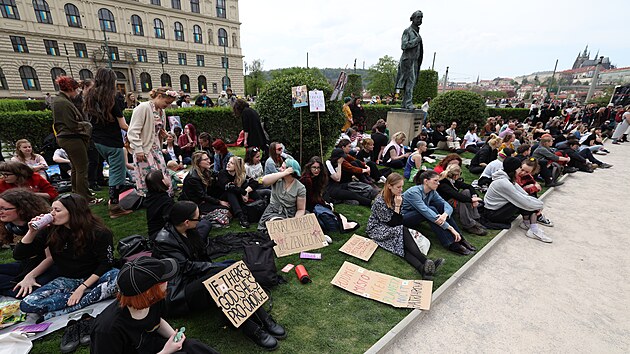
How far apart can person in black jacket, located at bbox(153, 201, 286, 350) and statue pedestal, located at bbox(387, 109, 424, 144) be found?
9.94 metres

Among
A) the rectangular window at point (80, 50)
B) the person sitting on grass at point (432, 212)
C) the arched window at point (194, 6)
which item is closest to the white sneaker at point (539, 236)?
the person sitting on grass at point (432, 212)

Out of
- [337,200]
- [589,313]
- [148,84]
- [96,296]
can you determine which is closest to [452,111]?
[337,200]

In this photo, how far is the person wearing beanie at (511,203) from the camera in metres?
5.12

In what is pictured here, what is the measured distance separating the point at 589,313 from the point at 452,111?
10.7 meters

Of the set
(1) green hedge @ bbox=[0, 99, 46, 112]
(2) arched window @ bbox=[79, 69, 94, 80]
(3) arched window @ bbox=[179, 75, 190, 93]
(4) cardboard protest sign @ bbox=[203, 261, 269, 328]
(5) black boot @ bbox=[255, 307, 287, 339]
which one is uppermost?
(2) arched window @ bbox=[79, 69, 94, 80]

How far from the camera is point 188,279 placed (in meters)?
2.95

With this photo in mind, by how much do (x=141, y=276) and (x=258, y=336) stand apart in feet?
4.45

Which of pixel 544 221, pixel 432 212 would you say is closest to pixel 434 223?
pixel 432 212

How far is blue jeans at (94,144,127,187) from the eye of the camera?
491cm

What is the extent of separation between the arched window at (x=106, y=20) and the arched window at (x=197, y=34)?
10887mm

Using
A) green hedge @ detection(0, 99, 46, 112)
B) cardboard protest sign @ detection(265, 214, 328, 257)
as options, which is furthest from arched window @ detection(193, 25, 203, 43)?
cardboard protest sign @ detection(265, 214, 328, 257)

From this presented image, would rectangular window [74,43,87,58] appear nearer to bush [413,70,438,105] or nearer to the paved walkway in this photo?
bush [413,70,438,105]

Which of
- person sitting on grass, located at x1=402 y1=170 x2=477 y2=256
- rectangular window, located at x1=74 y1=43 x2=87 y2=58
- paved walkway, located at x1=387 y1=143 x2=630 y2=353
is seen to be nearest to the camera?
paved walkway, located at x1=387 y1=143 x2=630 y2=353

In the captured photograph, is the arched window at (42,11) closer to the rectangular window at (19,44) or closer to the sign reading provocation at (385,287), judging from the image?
the rectangular window at (19,44)
